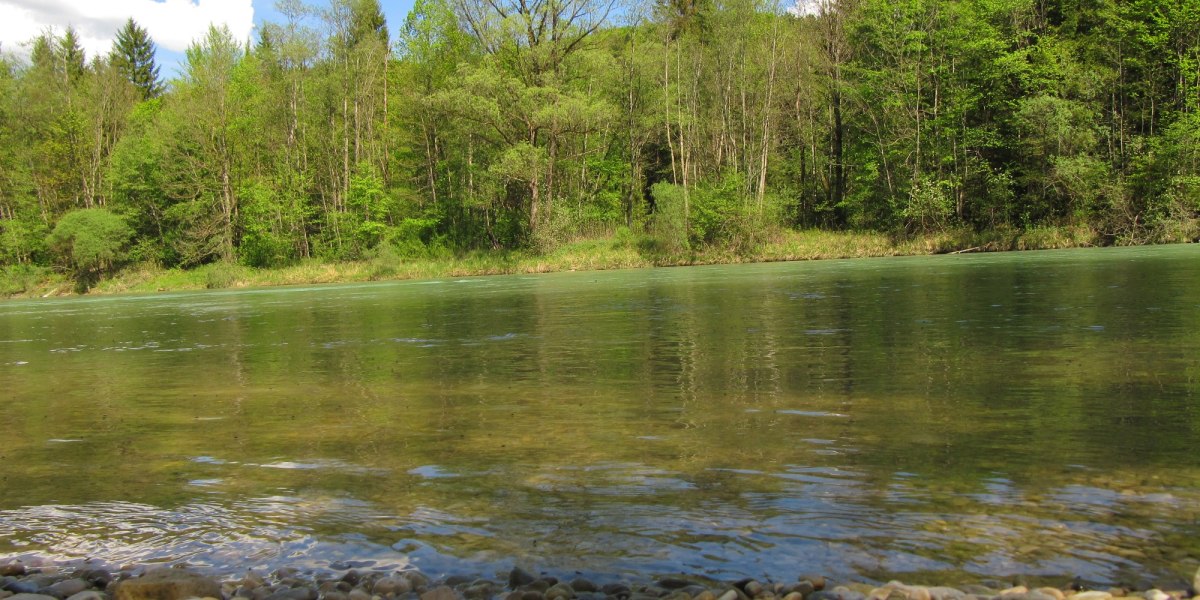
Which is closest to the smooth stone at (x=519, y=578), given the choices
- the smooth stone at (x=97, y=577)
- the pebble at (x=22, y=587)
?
the smooth stone at (x=97, y=577)

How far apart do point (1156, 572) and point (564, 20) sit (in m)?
47.2

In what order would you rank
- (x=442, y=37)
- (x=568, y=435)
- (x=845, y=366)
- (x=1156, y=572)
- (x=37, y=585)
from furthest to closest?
1. (x=442, y=37)
2. (x=845, y=366)
3. (x=568, y=435)
4. (x=37, y=585)
5. (x=1156, y=572)

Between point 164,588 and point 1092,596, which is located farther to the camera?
point 164,588

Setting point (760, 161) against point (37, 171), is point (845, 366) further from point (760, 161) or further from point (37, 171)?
point (37, 171)

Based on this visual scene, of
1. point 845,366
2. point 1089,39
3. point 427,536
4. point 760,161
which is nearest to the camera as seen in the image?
point 427,536

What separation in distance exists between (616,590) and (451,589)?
743mm

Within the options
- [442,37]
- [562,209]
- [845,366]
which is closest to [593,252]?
[562,209]

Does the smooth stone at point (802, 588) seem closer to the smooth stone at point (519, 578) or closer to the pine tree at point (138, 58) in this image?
the smooth stone at point (519, 578)

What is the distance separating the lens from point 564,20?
4694 cm

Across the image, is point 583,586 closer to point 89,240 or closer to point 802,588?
point 802,588

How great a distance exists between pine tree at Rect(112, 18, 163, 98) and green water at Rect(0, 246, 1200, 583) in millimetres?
66983

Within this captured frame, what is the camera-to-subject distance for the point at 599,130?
48.7 m

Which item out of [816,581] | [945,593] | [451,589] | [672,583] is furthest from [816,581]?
[451,589]

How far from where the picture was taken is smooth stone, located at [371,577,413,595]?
3.58 meters
